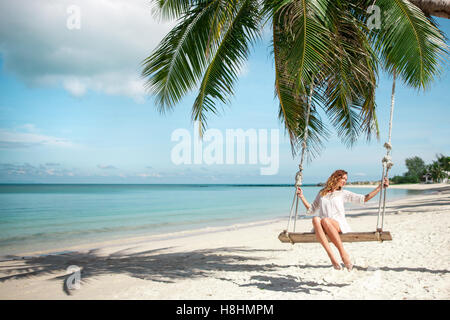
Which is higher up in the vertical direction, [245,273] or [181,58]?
[181,58]

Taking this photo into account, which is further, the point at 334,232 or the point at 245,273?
the point at 245,273

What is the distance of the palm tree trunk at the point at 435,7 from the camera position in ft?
12.9

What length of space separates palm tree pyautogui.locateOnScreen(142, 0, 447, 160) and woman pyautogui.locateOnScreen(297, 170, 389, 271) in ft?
2.53

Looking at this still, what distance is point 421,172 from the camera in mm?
63594

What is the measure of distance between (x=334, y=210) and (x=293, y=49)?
1803 millimetres

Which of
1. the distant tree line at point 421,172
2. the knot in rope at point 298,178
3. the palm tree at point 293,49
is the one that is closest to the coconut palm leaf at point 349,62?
the palm tree at point 293,49

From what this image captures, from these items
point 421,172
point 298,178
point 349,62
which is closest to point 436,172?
point 421,172

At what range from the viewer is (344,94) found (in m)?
4.95

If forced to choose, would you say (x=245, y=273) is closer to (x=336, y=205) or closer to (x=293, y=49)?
(x=336, y=205)

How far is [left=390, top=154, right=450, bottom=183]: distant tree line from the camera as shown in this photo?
53.7 metres

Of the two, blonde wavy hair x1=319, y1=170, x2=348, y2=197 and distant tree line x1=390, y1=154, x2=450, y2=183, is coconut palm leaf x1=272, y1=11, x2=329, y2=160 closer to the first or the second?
blonde wavy hair x1=319, y1=170, x2=348, y2=197

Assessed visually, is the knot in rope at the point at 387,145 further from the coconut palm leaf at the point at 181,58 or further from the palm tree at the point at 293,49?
the coconut palm leaf at the point at 181,58

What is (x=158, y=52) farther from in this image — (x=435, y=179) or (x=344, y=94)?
(x=435, y=179)
